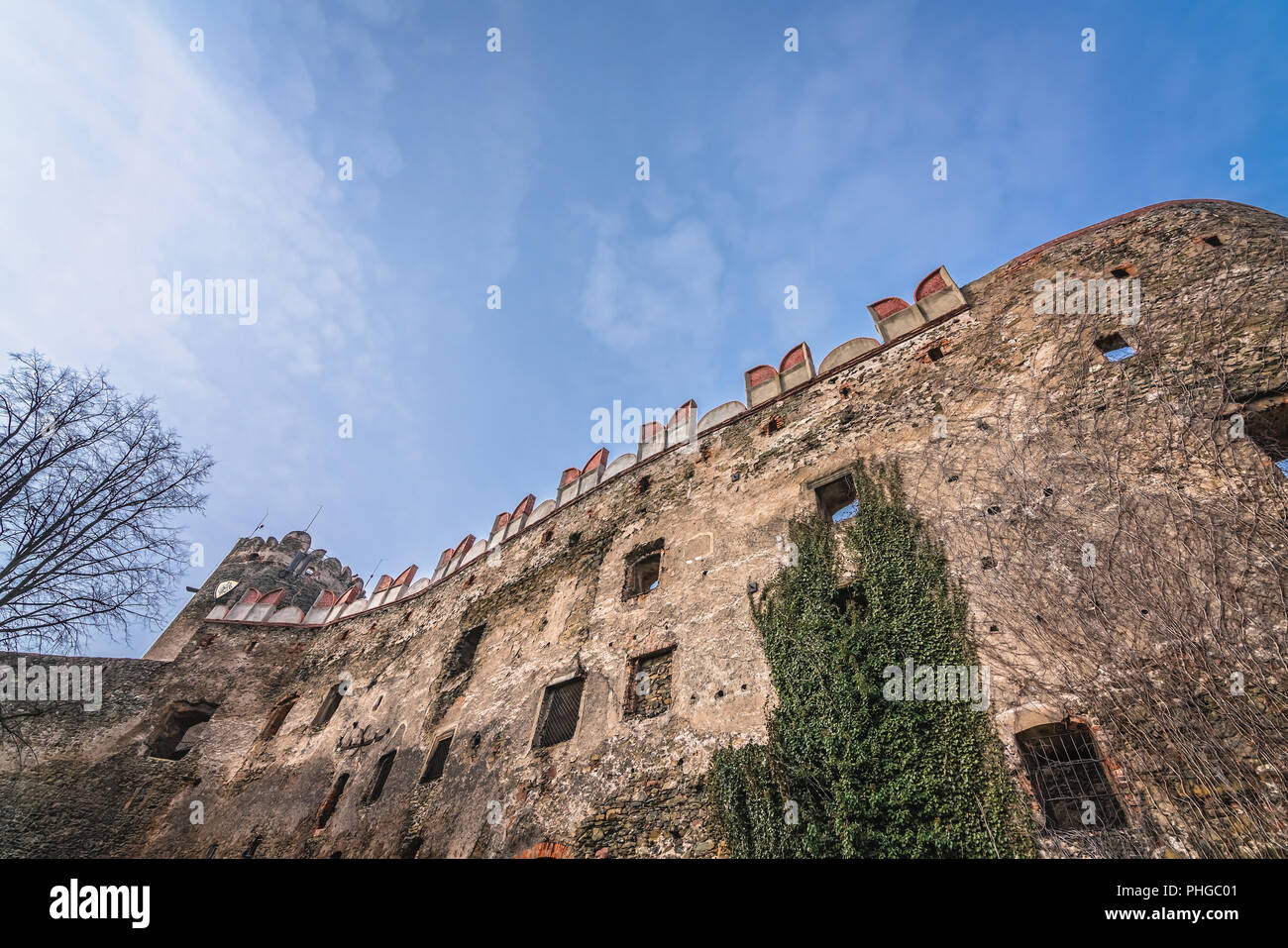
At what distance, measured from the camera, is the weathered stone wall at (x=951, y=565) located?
5293 millimetres

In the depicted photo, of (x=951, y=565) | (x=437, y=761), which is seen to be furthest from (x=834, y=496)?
(x=437, y=761)

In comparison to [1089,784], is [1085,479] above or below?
above

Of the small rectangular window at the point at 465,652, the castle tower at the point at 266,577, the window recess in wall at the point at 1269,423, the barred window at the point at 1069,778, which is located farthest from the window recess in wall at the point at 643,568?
the castle tower at the point at 266,577

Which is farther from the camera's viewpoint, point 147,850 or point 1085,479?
point 147,850

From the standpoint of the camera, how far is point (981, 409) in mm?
8148

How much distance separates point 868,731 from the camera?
6.38 meters

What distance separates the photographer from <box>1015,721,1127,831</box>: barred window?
498 cm

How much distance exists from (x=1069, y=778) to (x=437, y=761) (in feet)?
35.8

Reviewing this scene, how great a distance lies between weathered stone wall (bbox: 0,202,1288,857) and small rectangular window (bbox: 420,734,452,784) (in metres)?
0.22

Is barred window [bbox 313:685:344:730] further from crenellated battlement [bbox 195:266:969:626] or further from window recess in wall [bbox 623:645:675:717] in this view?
window recess in wall [bbox 623:645:675:717]

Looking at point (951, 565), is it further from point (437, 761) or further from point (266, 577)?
point (266, 577)
